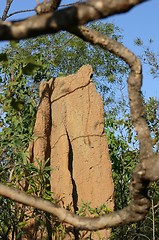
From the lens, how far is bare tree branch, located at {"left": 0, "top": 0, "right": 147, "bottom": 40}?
150 centimetres

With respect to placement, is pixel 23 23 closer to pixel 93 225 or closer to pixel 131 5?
pixel 131 5

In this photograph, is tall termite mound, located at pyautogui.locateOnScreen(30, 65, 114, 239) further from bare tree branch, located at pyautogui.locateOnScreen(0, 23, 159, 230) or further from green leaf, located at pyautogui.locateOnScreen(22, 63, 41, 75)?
green leaf, located at pyautogui.locateOnScreen(22, 63, 41, 75)

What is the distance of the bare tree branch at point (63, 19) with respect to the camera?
1504mm

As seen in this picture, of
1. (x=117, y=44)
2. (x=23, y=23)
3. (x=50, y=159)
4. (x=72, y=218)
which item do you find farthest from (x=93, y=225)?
(x=50, y=159)

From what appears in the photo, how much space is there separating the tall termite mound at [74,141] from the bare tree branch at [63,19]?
583 cm

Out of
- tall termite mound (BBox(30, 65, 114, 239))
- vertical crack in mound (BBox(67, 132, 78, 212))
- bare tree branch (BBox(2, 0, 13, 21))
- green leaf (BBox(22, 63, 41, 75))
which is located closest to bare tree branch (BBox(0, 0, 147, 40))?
green leaf (BBox(22, 63, 41, 75))

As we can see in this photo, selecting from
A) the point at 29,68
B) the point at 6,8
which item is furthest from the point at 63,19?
the point at 6,8

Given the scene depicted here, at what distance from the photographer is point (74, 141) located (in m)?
7.68

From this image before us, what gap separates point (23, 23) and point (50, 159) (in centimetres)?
610

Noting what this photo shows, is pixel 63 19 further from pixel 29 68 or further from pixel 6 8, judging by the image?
pixel 6 8

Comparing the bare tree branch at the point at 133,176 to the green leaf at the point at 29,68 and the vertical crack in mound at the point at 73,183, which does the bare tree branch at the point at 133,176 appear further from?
the vertical crack in mound at the point at 73,183

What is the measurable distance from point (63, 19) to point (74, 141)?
6210 mm

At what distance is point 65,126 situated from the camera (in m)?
7.75

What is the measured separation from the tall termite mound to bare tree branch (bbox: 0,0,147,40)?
583 centimetres
